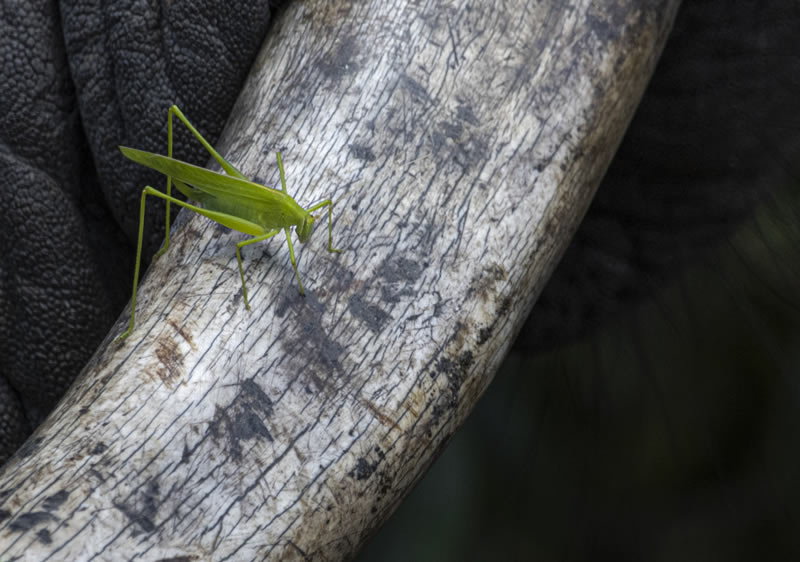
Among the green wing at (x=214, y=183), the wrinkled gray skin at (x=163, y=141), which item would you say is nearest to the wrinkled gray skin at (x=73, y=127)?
the wrinkled gray skin at (x=163, y=141)

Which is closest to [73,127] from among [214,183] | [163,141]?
[163,141]

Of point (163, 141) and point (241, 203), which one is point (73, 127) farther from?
point (241, 203)

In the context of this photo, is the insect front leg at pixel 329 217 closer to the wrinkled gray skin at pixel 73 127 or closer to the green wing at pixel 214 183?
the green wing at pixel 214 183

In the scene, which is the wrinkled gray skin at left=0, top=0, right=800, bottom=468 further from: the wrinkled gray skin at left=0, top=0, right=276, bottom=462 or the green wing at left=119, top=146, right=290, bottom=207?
the green wing at left=119, top=146, right=290, bottom=207

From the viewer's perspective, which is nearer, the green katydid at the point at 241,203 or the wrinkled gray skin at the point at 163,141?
the green katydid at the point at 241,203

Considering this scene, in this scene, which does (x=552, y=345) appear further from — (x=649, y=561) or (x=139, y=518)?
(x=139, y=518)

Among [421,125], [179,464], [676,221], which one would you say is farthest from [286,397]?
[676,221]
